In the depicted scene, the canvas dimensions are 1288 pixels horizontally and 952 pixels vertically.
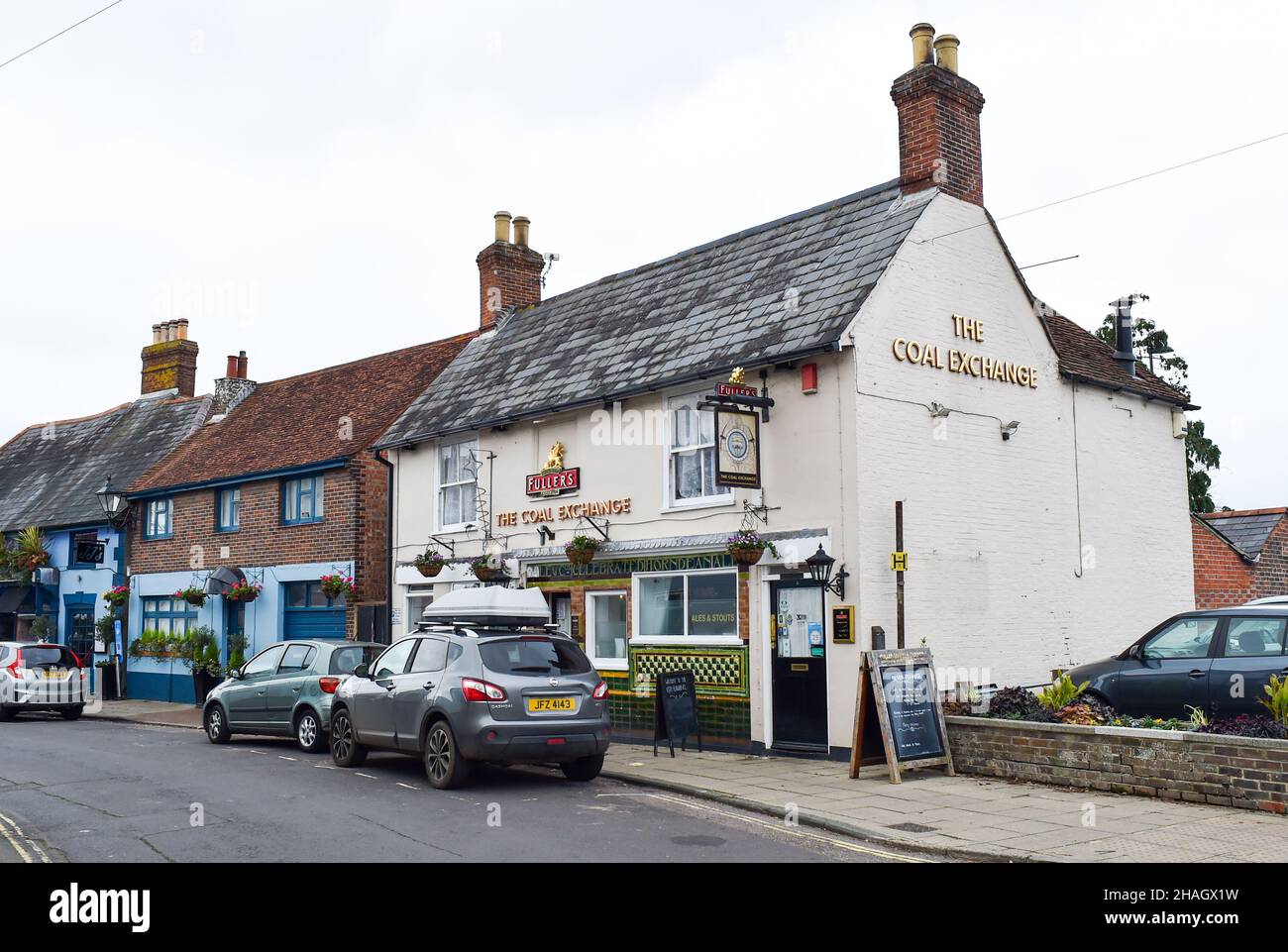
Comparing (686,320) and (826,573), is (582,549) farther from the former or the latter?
(826,573)

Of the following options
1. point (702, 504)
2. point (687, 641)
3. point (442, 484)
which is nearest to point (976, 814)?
point (687, 641)

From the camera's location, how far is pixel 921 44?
1570cm

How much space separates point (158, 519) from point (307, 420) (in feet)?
16.4

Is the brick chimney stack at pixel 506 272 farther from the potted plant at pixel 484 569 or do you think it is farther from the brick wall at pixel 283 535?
the potted plant at pixel 484 569

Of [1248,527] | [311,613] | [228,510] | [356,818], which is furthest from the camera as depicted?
[228,510]

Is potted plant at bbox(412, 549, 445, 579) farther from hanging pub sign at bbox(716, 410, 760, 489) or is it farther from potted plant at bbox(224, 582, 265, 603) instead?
hanging pub sign at bbox(716, 410, 760, 489)

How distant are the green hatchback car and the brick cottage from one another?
4.21 m

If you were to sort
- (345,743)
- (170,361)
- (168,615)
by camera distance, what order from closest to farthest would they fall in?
(345,743), (168,615), (170,361)

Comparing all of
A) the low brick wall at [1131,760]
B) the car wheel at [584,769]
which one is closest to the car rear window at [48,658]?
the car wheel at [584,769]

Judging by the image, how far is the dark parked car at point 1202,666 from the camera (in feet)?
37.8

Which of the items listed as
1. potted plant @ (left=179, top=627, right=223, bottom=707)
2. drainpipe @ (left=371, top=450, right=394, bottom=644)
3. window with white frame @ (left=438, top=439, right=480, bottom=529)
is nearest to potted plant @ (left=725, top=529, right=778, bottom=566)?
window with white frame @ (left=438, top=439, right=480, bottom=529)

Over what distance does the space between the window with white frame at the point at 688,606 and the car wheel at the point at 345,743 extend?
175 inches
